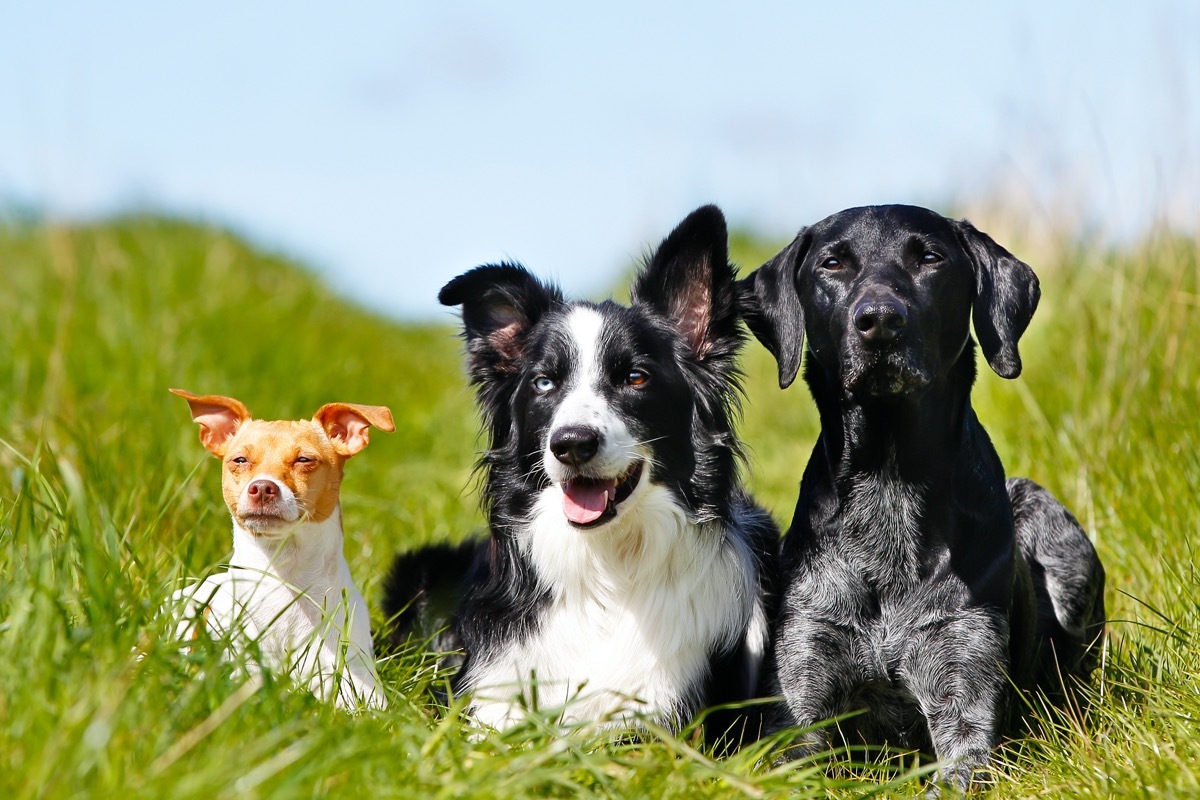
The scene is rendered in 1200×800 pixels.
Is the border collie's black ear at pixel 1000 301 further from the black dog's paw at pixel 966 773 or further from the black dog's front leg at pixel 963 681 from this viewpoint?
the black dog's paw at pixel 966 773

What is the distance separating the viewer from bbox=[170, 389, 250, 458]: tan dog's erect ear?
12.2ft

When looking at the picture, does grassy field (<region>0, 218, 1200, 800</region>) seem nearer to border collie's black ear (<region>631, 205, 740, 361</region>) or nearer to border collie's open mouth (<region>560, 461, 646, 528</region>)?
border collie's open mouth (<region>560, 461, 646, 528</region>)

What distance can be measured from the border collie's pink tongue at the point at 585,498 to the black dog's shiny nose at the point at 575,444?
0.17 metres

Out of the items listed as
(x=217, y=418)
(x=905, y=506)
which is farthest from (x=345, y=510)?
(x=905, y=506)

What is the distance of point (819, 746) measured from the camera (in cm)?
347

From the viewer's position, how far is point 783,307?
141 inches

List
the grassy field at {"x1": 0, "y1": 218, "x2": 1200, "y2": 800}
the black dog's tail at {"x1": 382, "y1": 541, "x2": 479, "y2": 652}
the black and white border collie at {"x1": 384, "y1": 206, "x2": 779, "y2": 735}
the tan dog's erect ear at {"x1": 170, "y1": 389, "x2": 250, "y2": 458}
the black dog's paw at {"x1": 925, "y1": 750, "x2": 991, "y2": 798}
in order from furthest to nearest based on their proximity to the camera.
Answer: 1. the black dog's tail at {"x1": 382, "y1": 541, "x2": 479, "y2": 652}
2. the tan dog's erect ear at {"x1": 170, "y1": 389, "x2": 250, "y2": 458}
3. the black and white border collie at {"x1": 384, "y1": 206, "x2": 779, "y2": 735}
4. the black dog's paw at {"x1": 925, "y1": 750, "x2": 991, "y2": 798}
5. the grassy field at {"x1": 0, "y1": 218, "x2": 1200, "y2": 800}

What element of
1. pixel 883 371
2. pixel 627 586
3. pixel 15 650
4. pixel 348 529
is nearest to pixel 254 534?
pixel 15 650

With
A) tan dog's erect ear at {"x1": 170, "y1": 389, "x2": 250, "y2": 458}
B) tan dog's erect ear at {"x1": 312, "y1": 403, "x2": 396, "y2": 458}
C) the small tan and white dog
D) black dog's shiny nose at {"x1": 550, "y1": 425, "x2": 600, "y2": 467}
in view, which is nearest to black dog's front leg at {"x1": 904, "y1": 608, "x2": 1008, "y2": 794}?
black dog's shiny nose at {"x1": 550, "y1": 425, "x2": 600, "y2": 467}

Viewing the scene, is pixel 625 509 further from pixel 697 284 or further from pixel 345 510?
pixel 345 510

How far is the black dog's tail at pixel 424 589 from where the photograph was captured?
15.0 ft

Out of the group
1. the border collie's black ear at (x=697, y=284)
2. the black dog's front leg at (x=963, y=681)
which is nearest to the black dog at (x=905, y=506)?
the black dog's front leg at (x=963, y=681)

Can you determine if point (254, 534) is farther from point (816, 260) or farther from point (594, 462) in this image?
point (816, 260)

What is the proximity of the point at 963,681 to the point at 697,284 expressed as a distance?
60.0 inches
